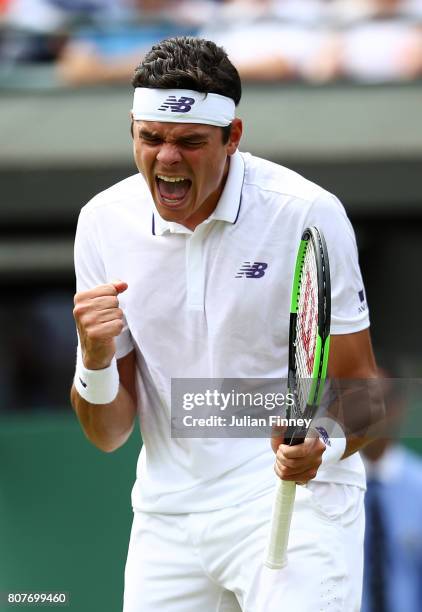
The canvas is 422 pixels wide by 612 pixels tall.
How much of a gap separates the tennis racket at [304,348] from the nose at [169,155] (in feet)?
1.17

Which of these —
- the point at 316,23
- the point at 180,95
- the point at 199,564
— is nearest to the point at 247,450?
the point at 199,564

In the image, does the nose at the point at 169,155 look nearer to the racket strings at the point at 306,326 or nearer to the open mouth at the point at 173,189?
the open mouth at the point at 173,189

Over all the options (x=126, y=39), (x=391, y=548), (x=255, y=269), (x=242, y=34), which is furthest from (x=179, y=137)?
(x=126, y=39)

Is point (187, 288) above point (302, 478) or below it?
above

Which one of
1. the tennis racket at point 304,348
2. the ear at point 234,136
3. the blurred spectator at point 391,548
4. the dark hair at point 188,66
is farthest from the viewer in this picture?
the blurred spectator at point 391,548

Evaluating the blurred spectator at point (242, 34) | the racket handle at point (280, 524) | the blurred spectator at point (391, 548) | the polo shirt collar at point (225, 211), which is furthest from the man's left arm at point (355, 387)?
the blurred spectator at point (242, 34)

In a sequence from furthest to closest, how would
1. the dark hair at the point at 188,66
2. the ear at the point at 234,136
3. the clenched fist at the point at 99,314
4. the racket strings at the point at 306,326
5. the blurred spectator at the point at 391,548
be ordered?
the blurred spectator at the point at 391,548 → the ear at the point at 234,136 → the dark hair at the point at 188,66 → the clenched fist at the point at 99,314 → the racket strings at the point at 306,326

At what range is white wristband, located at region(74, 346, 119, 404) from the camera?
3.27 m

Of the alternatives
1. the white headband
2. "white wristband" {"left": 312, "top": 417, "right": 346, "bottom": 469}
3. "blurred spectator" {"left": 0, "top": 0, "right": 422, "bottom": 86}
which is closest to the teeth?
the white headband

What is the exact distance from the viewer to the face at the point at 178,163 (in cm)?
315

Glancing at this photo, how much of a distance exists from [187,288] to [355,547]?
0.77 m

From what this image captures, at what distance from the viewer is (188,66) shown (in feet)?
10.7

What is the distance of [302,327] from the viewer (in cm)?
313

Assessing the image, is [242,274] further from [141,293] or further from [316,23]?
[316,23]
